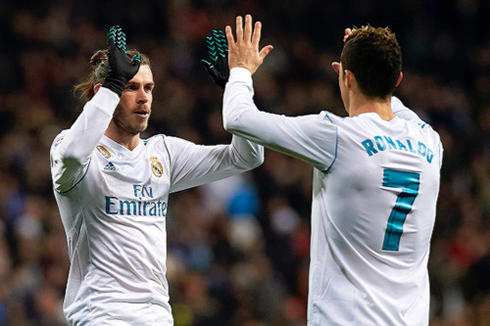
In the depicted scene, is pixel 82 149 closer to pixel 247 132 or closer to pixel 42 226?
pixel 247 132

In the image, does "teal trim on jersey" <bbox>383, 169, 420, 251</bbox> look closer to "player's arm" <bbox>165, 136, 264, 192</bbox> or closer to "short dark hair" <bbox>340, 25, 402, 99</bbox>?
"short dark hair" <bbox>340, 25, 402, 99</bbox>

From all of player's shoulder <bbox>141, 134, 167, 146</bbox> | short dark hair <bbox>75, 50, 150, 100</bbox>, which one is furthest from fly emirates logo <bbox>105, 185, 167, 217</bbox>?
short dark hair <bbox>75, 50, 150, 100</bbox>

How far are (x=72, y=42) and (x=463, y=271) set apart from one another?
673 cm

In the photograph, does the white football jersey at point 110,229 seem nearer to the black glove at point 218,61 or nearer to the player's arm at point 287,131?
the black glove at point 218,61

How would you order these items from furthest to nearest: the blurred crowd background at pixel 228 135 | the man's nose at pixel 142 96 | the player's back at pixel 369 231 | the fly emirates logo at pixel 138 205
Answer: the blurred crowd background at pixel 228 135 → the man's nose at pixel 142 96 → the fly emirates logo at pixel 138 205 → the player's back at pixel 369 231

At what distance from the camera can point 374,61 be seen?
366 cm

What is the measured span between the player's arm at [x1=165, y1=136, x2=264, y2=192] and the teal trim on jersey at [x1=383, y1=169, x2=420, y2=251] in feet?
3.74

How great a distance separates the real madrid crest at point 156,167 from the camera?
177 inches

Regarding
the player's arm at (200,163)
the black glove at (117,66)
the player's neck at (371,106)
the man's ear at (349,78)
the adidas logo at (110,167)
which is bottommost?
the adidas logo at (110,167)

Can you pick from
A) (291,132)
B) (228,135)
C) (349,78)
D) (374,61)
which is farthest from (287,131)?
(228,135)

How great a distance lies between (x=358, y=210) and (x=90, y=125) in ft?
4.55

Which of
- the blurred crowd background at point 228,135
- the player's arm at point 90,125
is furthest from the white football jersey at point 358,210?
the blurred crowd background at point 228,135

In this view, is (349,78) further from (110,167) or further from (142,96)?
(110,167)

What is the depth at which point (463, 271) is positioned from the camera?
10.1 metres
